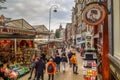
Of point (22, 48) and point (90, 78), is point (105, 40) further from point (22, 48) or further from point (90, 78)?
point (22, 48)

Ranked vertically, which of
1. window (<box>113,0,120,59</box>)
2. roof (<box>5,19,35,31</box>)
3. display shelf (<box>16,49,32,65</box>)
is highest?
roof (<box>5,19,35,31</box>)

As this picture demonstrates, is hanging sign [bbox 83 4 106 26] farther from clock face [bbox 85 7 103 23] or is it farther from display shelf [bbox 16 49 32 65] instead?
display shelf [bbox 16 49 32 65]

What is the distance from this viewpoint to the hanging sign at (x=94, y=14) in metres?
10.7

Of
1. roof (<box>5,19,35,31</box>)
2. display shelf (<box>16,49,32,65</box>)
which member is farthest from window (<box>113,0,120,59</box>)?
roof (<box>5,19,35,31</box>)

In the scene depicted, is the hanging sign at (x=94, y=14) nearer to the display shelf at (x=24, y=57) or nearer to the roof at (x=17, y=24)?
the display shelf at (x=24, y=57)

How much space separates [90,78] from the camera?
12.0m

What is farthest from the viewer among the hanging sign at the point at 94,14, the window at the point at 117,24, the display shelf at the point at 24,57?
the display shelf at the point at 24,57

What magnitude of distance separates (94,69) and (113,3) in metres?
3.77

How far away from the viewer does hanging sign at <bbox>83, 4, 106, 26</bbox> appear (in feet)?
35.1

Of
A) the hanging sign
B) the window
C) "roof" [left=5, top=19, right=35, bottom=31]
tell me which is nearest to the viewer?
the window

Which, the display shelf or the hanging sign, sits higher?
the hanging sign

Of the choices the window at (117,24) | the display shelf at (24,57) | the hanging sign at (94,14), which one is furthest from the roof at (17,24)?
the window at (117,24)

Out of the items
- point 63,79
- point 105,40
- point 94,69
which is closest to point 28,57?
point 63,79

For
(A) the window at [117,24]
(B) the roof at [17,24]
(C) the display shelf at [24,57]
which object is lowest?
(C) the display shelf at [24,57]
